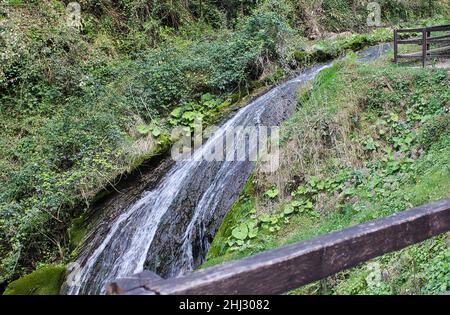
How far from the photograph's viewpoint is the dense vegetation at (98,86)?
24.7 feet

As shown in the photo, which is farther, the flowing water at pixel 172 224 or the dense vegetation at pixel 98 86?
Answer: the dense vegetation at pixel 98 86

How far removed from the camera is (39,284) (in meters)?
6.29

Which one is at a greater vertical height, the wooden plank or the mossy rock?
the wooden plank

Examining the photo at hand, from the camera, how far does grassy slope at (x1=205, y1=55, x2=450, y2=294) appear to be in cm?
504

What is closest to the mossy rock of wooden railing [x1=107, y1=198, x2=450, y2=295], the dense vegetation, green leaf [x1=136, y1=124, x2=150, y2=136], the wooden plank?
the dense vegetation

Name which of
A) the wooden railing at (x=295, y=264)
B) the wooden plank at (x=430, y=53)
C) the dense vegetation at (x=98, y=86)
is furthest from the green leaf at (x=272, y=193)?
the wooden plank at (x=430, y=53)

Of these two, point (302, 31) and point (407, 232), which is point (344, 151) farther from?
point (302, 31)

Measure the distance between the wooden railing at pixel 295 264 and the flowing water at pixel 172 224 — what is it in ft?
14.4

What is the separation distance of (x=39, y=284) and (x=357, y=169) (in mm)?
5607

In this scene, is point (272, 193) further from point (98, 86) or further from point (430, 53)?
point (430, 53)

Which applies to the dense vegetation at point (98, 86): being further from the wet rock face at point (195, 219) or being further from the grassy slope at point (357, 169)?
the grassy slope at point (357, 169)

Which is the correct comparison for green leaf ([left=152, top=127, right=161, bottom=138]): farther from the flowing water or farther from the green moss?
the green moss

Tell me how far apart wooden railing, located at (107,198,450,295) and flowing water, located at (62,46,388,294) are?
4396 millimetres
